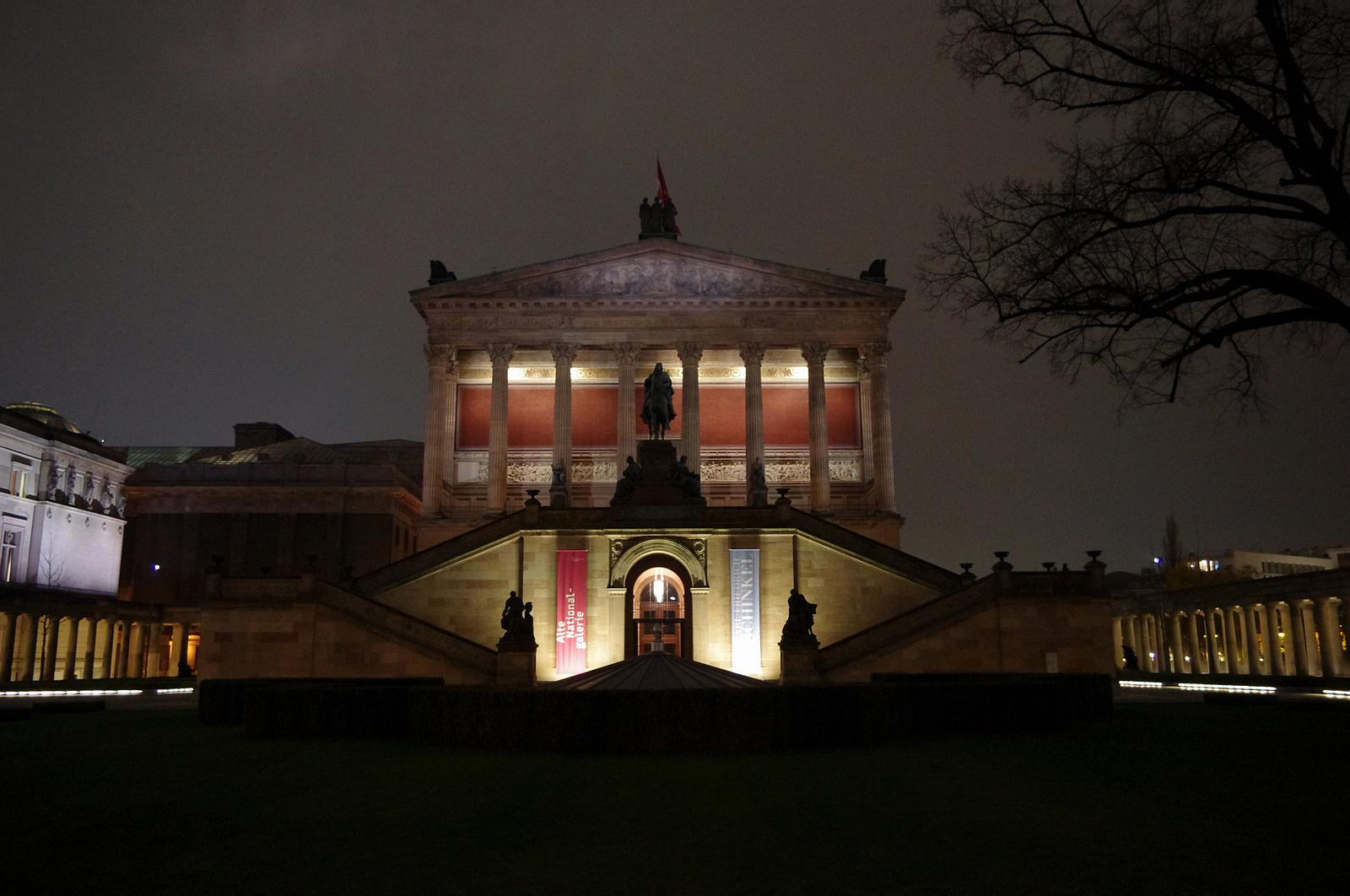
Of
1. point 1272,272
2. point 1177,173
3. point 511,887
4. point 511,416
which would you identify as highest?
point 511,416

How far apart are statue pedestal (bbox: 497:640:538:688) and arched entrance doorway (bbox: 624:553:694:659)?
730 cm

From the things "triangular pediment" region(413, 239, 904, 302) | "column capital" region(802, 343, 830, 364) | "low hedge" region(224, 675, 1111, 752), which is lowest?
"low hedge" region(224, 675, 1111, 752)

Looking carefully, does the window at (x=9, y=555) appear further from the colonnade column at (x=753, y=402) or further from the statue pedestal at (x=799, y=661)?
the statue pedestal at (x=799, y=661)

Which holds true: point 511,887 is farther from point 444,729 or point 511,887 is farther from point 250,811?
point 444,729

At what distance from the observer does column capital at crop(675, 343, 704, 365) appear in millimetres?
56375

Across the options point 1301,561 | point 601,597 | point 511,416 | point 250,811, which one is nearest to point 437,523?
point 511,416

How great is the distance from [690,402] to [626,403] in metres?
3.52

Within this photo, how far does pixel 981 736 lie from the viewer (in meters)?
18.3

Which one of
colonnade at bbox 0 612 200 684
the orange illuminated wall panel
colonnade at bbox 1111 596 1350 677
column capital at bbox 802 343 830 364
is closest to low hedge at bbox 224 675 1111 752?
colonnade at bbox 1111 596 1350 677

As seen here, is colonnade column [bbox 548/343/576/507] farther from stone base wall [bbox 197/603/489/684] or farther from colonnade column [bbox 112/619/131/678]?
colonnade column [bbox 112/619/131/678]

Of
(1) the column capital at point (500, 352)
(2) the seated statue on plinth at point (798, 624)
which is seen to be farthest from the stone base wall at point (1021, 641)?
(1) the column capital at point (500, 352)

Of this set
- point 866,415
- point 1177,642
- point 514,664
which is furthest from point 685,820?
point 1177,642

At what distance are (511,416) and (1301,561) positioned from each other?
5050 inches

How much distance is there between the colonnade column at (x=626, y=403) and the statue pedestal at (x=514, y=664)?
26408mm
